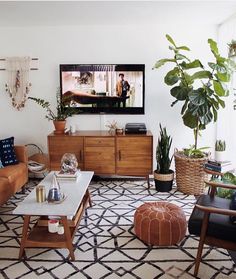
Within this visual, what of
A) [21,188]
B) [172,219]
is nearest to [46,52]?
[21,188]

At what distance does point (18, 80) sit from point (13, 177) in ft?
5.47

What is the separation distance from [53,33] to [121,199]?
2.62m

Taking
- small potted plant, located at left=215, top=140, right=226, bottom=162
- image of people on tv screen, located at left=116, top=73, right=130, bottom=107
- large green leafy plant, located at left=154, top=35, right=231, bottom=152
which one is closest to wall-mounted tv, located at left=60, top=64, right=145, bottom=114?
image of people on tv screen, located at left=116, top=73, right=130, bottom=107

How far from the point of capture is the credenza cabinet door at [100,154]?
416 cm

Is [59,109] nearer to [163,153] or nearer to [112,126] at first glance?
[112,126]

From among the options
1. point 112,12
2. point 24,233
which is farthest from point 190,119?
point 24,233

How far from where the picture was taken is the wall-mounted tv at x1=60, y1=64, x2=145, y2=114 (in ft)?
14.4

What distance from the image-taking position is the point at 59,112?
4.31 metres

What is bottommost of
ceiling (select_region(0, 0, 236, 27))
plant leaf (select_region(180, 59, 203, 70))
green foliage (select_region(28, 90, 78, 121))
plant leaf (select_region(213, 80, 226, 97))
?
green foliage (select_region(28, 90, 78, 121))

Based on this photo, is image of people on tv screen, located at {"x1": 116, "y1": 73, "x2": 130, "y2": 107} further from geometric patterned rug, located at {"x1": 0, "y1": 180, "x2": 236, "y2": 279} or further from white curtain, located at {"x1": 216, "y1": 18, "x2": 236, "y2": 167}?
geometric patterned rug, located at {"x1": 0, "y1": 180, "x2": 236, "y2": 279}

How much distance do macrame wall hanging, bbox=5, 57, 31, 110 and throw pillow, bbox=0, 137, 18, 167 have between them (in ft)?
2.98

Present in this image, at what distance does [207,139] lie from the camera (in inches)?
181

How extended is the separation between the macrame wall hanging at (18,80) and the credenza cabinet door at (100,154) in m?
1.27

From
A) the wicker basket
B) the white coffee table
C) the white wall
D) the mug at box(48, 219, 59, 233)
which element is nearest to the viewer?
the white coffee table
